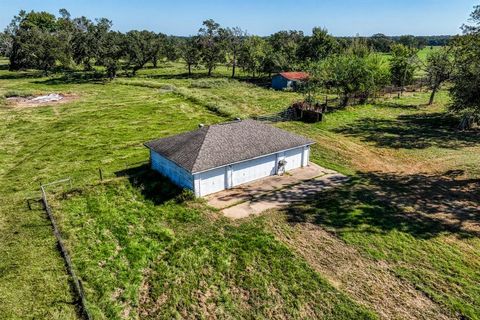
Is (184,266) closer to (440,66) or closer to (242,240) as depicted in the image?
(242,240)

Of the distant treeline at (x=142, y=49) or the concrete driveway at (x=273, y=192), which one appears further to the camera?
the distant treeline at (x=142, y=49)

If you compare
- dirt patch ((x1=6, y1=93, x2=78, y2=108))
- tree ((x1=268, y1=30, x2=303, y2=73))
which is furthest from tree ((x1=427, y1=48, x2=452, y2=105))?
dirt patch ((x1=6, y1=93, x2=78, y2=108))

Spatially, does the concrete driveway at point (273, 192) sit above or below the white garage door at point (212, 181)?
below

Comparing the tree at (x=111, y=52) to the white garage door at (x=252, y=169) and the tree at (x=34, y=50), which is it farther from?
the white garage door at (x=252, y=169)

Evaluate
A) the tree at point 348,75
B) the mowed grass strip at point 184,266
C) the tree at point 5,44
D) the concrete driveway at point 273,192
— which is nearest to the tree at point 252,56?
the tree at point 348,75

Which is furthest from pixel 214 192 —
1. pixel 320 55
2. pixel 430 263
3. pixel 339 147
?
pixel 320 55
